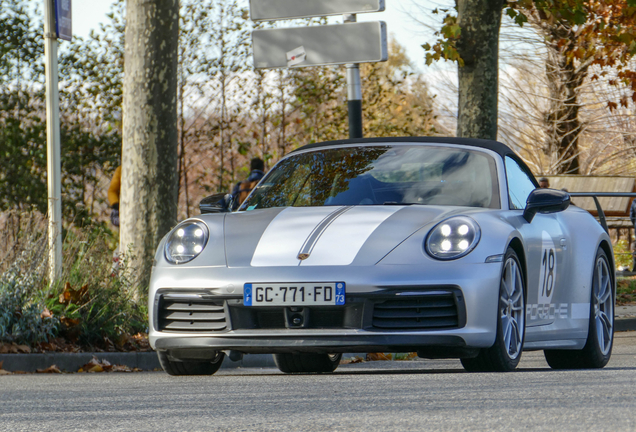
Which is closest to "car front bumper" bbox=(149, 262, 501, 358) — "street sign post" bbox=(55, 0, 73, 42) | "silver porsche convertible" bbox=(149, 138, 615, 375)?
"silver porsche convertible" bbox=(149, 138, 615, 375)

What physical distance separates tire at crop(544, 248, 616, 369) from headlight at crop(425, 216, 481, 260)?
70.9 inches

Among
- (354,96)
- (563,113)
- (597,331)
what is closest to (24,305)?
(354,96)

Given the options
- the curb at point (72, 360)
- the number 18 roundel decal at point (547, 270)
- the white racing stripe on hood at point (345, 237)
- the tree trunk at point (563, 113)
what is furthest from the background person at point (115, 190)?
the tree trunk at point (563, 113)

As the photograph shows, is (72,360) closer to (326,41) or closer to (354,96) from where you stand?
(354,96)

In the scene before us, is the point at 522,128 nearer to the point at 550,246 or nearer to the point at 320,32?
the point at 320,32

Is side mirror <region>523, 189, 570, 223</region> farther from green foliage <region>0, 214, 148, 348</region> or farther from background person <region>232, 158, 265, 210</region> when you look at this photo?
background person <region>232, 158, 265, 210</region>

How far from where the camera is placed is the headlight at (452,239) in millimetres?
5871

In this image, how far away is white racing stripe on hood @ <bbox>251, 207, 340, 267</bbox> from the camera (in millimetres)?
5902

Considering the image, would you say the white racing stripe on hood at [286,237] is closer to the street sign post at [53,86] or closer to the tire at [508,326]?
the tire at [508,326]

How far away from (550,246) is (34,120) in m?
11.7

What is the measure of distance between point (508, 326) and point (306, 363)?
1783 millimetres

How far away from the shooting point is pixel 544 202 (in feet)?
21.7

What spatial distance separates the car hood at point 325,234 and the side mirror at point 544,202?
56cm

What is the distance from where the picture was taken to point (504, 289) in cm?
608
